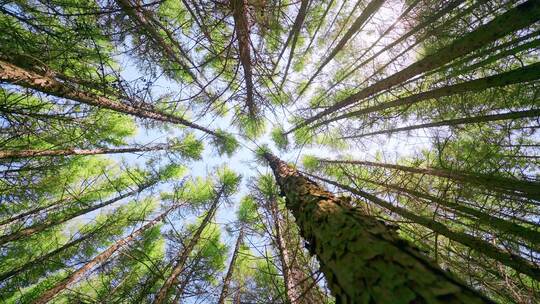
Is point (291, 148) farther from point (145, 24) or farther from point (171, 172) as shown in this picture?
point (145, 24)

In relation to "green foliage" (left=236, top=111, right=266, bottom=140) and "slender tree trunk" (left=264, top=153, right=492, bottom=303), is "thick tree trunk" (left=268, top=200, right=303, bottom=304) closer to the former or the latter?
"slender tree trunk" (left=264, top=153, right=492, bottom=303)

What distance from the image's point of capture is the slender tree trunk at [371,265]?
1052mm

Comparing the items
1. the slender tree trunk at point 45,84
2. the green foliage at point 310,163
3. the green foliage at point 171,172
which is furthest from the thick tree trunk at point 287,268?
the green foliage at point 171,172

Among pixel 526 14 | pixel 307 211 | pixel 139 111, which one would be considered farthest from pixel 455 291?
pixel 139 111

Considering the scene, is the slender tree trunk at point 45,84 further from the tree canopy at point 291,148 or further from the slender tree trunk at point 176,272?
the slender tree trunk at point 176,272

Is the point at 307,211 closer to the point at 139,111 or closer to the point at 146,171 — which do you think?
the point at 139,111

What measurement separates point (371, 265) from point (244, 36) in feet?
11.3

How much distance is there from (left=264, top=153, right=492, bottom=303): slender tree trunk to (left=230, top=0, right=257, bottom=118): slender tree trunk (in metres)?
2.08

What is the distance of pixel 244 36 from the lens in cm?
388

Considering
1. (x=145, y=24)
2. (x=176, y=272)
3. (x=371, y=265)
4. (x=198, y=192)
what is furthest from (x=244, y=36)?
(x=198, y=192)

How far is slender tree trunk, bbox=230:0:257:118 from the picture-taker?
134 inches

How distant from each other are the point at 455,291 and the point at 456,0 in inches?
200

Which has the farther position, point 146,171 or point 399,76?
point 146,171

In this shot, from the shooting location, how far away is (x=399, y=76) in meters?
4.52
